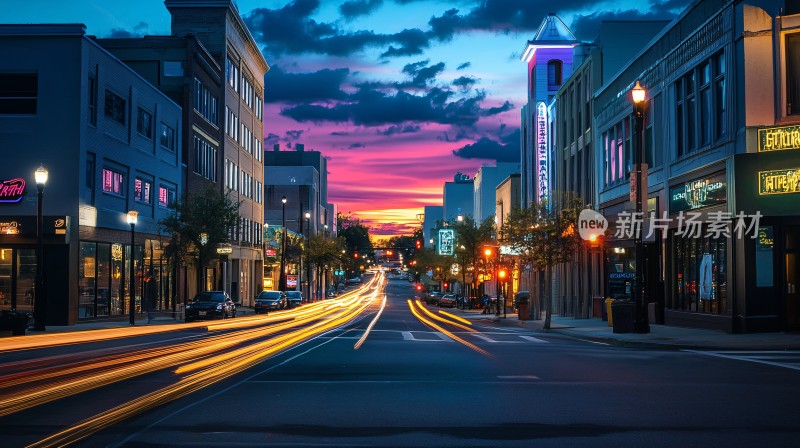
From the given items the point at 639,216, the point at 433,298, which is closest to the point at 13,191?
the point at 639,216

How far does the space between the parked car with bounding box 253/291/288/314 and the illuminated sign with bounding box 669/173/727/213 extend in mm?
33912

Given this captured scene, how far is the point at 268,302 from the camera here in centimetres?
6266

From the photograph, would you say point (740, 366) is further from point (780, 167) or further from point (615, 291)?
point (615, 291)

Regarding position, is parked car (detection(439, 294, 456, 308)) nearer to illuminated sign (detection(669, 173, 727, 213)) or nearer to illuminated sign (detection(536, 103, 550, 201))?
illuminated sign (detection(536, 103, 550, 201))

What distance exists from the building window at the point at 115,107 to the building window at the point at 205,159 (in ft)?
52.9

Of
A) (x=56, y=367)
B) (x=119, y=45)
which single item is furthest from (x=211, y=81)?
(x=56, y=367)

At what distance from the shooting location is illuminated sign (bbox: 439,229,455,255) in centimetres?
11876

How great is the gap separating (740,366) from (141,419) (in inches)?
491

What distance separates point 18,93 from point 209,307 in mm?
14693

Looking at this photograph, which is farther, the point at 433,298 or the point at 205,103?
the point at 433,298

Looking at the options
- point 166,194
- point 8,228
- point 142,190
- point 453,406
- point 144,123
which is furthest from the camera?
point 166,194

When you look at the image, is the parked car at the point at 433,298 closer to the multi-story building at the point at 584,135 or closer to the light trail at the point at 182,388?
the multi-story building at the point at 584,135

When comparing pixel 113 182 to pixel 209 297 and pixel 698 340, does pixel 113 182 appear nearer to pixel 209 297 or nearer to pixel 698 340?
pixel 209 297

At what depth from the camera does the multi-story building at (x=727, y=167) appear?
91.2ft
